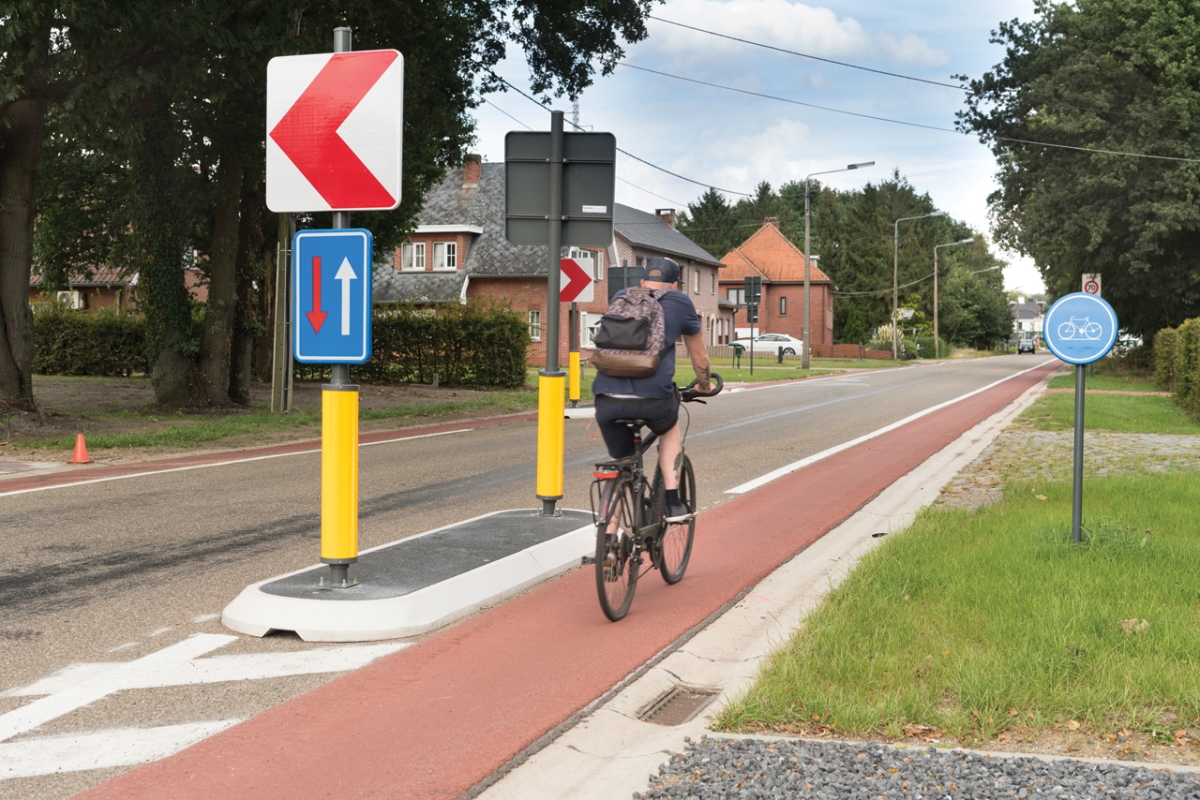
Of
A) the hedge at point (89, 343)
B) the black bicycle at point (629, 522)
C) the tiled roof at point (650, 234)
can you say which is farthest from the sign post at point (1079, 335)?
the tiled roof at point (650, 234)

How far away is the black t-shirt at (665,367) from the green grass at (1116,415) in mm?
12028

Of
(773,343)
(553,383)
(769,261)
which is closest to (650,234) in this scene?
(773,343)

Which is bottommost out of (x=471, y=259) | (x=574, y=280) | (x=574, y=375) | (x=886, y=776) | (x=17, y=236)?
(x=886, y=776)

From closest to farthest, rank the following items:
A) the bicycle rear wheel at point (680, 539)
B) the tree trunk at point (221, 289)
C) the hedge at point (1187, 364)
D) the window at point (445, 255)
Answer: the bicycle rear wheel at point (680, 539) → the hedge at point (1187, 364) → the tree trunk at point (221, 289) → the window at point (445, 255)

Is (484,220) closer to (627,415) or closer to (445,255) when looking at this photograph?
(445,255)

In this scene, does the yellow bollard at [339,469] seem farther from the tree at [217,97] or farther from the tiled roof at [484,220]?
the tiled roof at [484,220]

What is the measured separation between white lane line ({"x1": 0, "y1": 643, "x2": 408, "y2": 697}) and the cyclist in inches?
61.4

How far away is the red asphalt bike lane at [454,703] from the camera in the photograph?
3.53 metres

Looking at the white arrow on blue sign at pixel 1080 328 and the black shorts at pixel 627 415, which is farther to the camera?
the white arrow on blue sign at pixel 1080 328

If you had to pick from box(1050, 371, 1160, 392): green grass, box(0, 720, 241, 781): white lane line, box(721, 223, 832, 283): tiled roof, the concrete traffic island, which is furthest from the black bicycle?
box(721, 223, 832, 283): tiled roof

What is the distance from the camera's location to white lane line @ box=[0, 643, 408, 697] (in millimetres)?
4480

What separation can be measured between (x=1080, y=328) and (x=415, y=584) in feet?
14.2

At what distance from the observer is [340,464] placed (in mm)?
5383

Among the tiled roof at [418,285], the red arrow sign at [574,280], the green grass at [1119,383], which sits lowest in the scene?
the green grass at [1119,383]
